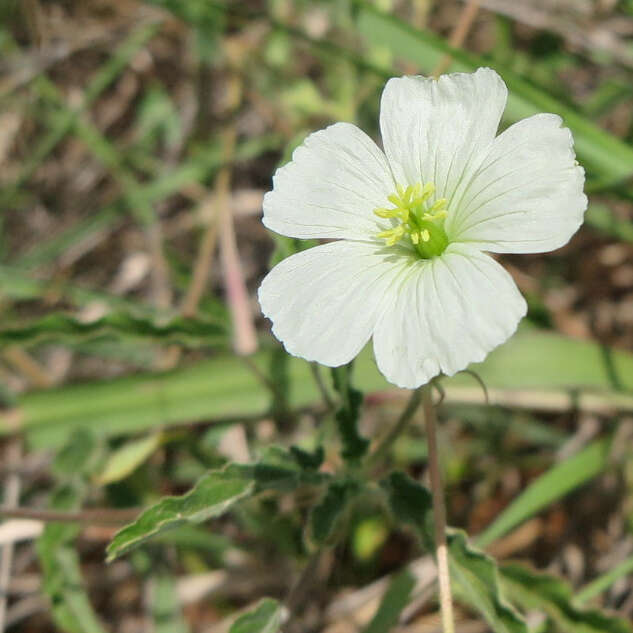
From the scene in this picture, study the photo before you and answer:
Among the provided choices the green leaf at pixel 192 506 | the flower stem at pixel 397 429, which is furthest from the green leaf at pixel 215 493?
the flower stem at pixel 397 429

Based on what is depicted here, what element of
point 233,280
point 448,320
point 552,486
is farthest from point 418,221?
point 233,280

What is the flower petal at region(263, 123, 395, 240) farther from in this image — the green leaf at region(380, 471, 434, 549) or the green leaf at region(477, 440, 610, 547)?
the green leaf at region(477, 440, 610, 547)

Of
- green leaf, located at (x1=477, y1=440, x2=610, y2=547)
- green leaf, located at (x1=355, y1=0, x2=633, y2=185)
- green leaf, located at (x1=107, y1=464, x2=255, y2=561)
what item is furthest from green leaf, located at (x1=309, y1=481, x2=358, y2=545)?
green leaf, located at (x1=355, y1=0, x2=633, y2=185)

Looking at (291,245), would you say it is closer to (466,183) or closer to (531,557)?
(466,183)

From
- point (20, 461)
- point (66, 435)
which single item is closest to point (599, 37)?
point (66, 435)

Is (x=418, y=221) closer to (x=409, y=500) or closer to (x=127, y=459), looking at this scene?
(x=409, y=500)

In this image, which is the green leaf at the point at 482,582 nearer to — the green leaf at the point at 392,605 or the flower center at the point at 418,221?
the green leaf at the point at 392,605
